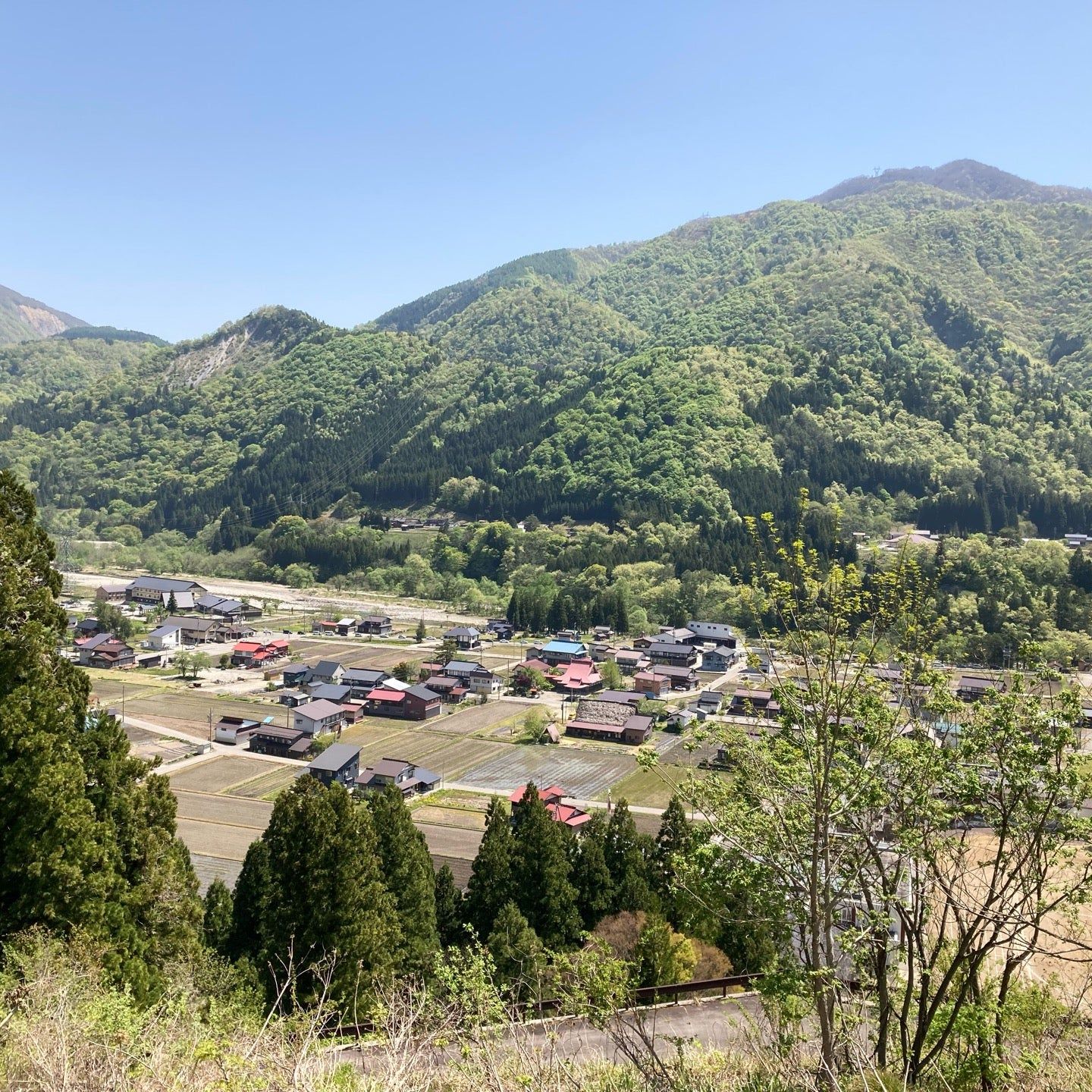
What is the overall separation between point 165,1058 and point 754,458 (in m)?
82.2

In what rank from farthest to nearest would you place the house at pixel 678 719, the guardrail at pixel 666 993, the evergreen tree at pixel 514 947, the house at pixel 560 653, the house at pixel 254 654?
the house at pixel 560 653
the house at pixel 254 654
the house at pixel 678 719
the evergreen tree at pixel 514 947
the guardrail at pixel 666 993

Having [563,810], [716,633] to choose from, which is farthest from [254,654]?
[563,810]

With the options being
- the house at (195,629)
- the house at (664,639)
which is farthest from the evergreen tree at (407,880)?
the house at (195,629)

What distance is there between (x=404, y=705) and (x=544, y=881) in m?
22.9

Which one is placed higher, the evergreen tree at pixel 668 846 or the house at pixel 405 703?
the evergreen tree at pixel 668 846

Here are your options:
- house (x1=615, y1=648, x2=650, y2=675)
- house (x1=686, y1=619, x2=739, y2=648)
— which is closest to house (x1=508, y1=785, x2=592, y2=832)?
house (x1=615, y1=648, x2=650, y2=675)

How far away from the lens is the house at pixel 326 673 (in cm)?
3834

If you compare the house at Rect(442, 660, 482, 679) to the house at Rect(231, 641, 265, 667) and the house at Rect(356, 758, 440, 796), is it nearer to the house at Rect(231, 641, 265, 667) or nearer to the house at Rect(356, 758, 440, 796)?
the house at Rect(231, 641, 265, 667)

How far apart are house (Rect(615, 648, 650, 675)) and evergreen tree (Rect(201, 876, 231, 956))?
104 ft

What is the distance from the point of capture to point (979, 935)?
5.84 metres

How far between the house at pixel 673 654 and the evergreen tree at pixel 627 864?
2911cm

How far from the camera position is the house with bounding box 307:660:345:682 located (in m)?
38.3

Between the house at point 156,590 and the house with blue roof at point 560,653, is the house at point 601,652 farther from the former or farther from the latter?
the house at point 156,590

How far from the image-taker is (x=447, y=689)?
125ft
